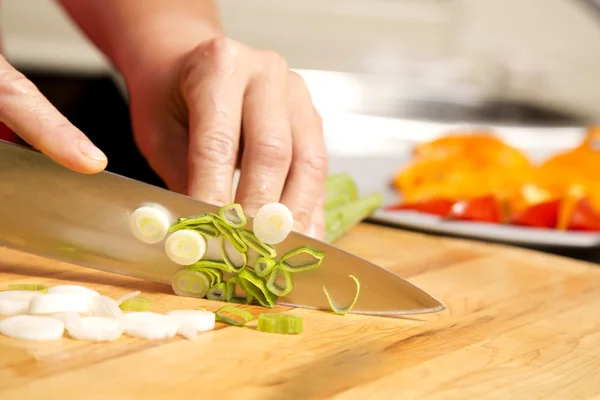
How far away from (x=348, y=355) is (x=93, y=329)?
1.09 ft

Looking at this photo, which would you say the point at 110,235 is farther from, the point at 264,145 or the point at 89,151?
the point at 264,145

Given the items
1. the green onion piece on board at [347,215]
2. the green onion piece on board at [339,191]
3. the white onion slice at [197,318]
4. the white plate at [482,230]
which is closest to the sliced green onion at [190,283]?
the white onion slice at [197,318]

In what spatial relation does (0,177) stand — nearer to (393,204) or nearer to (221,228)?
(221,228)

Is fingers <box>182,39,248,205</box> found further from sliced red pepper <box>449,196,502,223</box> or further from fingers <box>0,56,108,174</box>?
sliced red pepper <box>449,196,502,223</box>

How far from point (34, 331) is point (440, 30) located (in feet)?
12.8

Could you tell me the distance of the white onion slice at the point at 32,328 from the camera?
3.32ft

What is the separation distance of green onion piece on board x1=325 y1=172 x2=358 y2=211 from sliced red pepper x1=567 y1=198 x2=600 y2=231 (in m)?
0.50

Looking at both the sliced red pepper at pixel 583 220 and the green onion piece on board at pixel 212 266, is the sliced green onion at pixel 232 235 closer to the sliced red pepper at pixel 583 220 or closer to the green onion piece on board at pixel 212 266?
the green onion piece on board at pixel 212 266

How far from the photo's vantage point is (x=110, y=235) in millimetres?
1270

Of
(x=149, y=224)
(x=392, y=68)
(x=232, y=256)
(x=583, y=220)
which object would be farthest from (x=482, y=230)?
(x=392, y=68)

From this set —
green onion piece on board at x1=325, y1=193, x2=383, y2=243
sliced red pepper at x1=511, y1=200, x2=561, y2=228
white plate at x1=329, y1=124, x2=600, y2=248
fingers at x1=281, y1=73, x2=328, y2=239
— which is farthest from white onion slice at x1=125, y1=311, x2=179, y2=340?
sliced red pepper at x1=511, y1=200, x2=561, y2=228

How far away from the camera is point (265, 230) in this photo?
1184mm

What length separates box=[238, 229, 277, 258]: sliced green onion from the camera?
1.21m

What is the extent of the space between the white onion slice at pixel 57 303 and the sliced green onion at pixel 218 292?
0.70 ft
